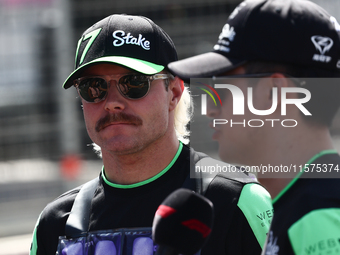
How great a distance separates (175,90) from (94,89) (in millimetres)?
465

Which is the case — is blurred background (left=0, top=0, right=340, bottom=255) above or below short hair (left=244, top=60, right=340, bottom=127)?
below

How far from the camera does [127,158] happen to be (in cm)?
266

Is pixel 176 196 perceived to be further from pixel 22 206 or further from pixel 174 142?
pixel 22 206

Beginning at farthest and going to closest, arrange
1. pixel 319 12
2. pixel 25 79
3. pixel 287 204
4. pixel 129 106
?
pixel 25 79
pixel 129 106
pixel 319 12
pixel 287 204

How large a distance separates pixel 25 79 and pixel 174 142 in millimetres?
3742

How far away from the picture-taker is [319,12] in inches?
67.7

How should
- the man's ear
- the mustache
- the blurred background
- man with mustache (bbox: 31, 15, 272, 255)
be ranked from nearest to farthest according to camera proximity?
man with mustache (bbox: 31, 15, 272, 255) < the mustache < the man's ear < the blurred background

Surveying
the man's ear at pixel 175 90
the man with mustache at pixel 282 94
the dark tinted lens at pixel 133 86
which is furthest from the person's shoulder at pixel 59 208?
the man with mustache at pixel 282 94

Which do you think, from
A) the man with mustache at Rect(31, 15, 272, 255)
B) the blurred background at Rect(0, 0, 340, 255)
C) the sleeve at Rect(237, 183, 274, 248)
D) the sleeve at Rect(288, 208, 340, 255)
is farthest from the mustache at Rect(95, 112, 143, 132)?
the blurred background at Rect(0, 0, 340, 255)

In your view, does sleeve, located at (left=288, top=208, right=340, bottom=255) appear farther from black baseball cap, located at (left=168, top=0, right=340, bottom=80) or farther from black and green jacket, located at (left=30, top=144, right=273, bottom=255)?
black and green jacket, located at (left=30, top=144, right=273, bottom=255)

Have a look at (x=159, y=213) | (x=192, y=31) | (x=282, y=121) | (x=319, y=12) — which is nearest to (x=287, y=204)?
(x=282, y=121)

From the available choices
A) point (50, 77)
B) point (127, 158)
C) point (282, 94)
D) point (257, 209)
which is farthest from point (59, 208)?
point (50, 77)

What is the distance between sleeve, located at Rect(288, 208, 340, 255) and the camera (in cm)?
142

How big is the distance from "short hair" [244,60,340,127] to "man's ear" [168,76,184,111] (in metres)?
1.10
